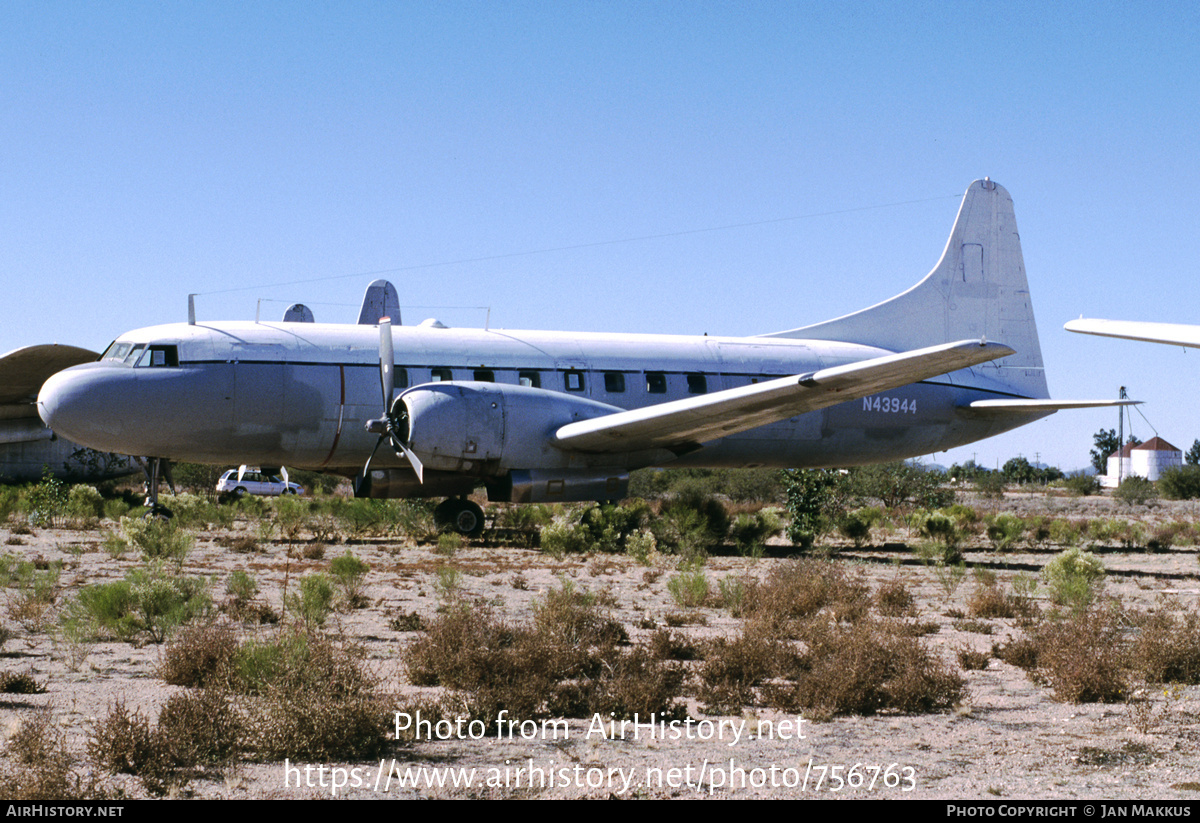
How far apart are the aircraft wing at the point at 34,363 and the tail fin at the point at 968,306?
17.1 m

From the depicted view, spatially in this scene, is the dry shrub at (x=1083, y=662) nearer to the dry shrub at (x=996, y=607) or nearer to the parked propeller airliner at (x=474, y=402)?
the dry shrub at (x=996, y=607)

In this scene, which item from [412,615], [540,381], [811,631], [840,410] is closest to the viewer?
[811,631]

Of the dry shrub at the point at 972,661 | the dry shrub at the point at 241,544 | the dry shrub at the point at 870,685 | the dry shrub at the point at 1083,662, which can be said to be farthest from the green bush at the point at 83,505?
the dry shrub at the point at 1083,662

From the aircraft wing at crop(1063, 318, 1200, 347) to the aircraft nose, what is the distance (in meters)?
15.0

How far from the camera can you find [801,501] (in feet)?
80.4

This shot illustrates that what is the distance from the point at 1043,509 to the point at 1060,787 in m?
47.9

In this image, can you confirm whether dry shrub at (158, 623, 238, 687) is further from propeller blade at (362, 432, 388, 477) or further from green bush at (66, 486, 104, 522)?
green bush at (66, 486, 104, 522)

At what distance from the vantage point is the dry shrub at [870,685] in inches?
296

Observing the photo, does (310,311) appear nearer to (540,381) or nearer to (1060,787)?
(540,381)

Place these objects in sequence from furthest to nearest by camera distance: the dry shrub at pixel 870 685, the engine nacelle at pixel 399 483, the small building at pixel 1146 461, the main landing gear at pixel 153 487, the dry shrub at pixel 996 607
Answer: the small building at pixel 1146 461, the main landing gear at pixel 153 487, the engine nacelle at pixel 399 483, the dry shrub at pixel 996 607, the dry shrub at pixel 870 685

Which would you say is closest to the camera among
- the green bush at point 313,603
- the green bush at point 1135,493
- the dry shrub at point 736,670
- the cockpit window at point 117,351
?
the dry shrub at point 736,670

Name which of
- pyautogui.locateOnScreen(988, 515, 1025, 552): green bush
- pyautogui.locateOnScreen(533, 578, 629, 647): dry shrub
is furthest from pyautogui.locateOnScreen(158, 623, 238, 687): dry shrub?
pyautogui.locateOnScreen(988, 515, 1025, 552): green bush

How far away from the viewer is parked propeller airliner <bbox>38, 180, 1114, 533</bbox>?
672 inches

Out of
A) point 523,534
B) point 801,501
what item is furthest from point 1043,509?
point 523,534
